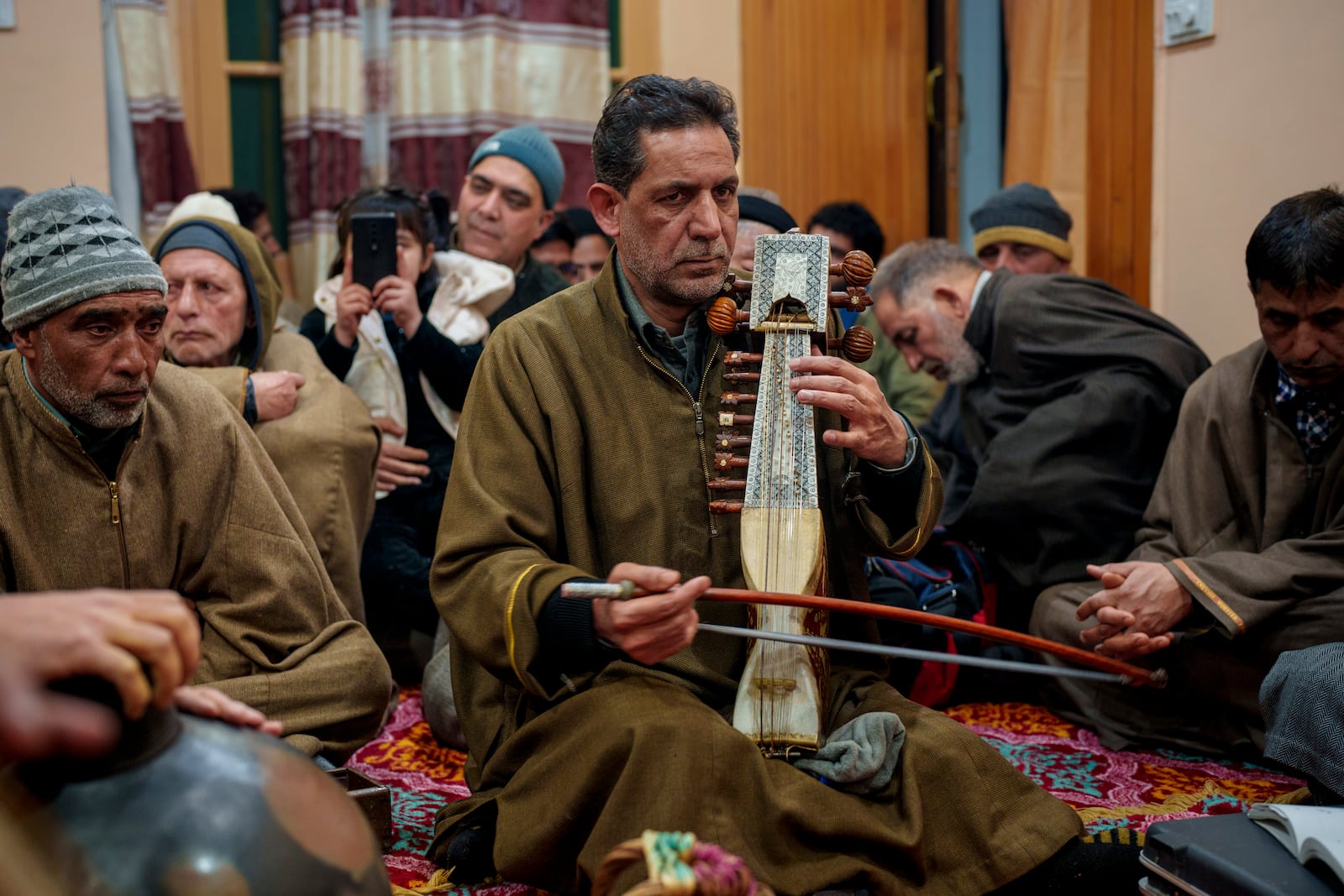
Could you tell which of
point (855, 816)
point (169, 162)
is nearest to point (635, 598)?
point (855, 816)

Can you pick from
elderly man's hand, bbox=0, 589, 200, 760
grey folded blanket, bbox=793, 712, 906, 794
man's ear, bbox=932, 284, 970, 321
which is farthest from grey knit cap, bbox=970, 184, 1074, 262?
elderly man's hand, bbox=0, 589, 200, 760

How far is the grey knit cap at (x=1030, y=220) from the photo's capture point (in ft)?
16.4

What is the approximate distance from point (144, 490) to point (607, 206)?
115 cm

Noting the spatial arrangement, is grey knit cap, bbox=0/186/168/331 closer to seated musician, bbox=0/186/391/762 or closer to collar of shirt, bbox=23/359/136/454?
seated musician, bbox=0/186/391/762

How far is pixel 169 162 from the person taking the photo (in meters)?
6.01

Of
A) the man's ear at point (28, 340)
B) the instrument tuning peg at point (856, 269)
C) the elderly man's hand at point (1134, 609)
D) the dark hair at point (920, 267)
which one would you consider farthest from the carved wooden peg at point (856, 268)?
the dark hair at point (920, 267)

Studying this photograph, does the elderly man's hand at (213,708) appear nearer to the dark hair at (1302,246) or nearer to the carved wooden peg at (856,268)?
the carved wooden peg at (856,268)

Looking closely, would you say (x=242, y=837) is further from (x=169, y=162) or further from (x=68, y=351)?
(x=169, y=162)

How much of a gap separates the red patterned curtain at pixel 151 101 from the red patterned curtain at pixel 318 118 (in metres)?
0.58

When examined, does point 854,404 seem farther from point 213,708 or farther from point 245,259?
point 245,259

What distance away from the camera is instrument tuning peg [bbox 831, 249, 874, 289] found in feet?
8.02

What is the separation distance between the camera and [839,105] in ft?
22.2

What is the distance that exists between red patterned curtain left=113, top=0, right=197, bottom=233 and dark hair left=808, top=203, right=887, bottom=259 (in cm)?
293

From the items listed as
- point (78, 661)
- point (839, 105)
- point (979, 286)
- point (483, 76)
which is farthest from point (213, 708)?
point (839, 105)
